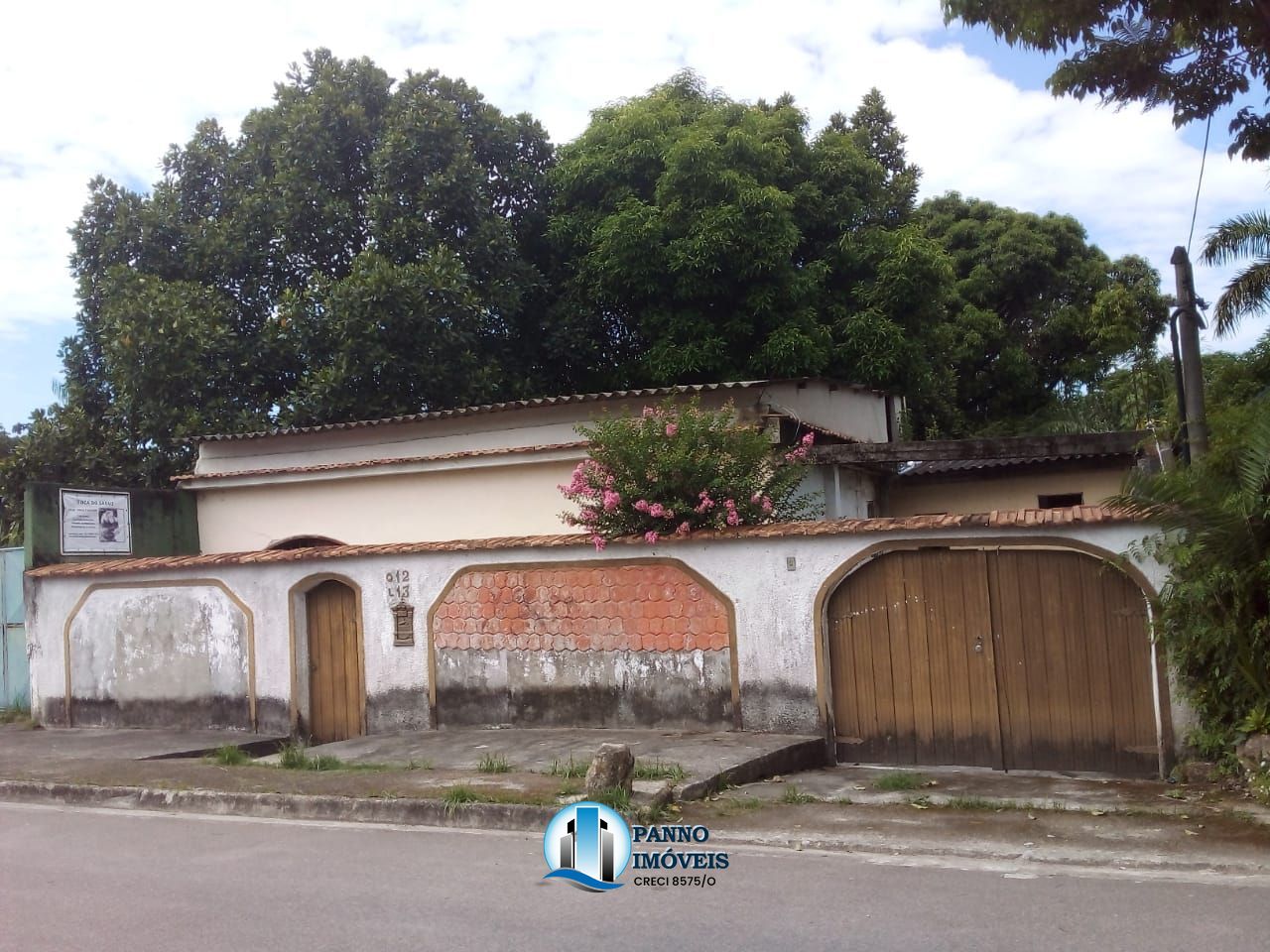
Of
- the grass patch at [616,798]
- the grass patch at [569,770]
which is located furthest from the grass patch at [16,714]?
the grass patch at [616,798]

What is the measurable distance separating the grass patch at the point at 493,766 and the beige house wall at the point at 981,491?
9568 mm

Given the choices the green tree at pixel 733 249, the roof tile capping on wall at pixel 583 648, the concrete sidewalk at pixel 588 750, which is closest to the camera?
the concrete sidewalk at pixel 588 750

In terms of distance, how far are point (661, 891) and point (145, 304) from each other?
628 inches

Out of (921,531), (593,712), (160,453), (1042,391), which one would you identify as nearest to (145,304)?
(160,453)

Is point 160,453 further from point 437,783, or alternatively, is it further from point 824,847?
point 824,847

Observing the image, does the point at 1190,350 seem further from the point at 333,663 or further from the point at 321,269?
the point at 321,269

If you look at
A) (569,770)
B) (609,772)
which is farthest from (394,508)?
(609,772)

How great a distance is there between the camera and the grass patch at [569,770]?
9.02m

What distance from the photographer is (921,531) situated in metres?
9.80

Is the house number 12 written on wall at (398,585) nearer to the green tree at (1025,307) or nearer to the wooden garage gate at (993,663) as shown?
the wooden garage gate at (993,663)

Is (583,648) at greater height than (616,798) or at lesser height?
greater

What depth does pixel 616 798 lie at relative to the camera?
7.84 meters

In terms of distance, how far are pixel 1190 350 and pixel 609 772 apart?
21.1 feet

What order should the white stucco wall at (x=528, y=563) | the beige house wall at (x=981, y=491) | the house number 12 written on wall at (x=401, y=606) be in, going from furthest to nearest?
the beige house wall at (x=981, y=491) < the house number 12 written on wall at (x=401, y=606) < the white stucco wall at (x=528, y=563)
